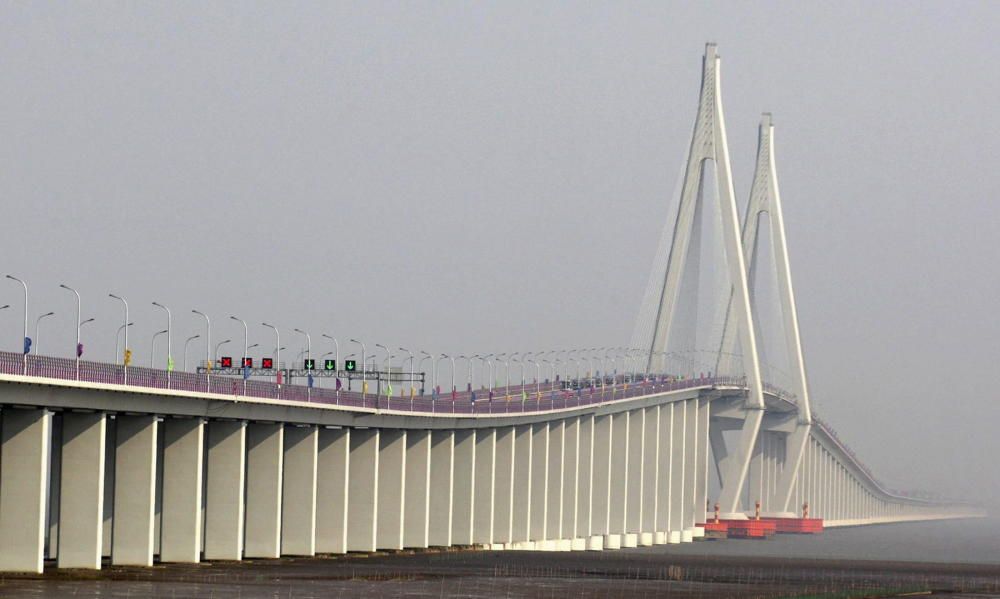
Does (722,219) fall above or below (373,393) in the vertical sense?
above

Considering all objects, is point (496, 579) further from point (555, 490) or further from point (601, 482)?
point (601, 482)

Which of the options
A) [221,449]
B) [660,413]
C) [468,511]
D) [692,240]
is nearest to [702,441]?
[660,413]

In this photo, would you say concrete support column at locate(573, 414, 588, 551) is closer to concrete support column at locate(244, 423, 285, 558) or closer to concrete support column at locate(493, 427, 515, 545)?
concrete support column at locate(493, 427, 515, 545)

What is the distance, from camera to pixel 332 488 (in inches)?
3322

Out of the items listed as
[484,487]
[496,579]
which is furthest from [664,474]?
[496,579]

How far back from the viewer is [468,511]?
102 m

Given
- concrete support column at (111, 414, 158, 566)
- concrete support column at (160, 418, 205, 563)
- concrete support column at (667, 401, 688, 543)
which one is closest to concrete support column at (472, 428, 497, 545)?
concrete support column at (667, 401, 688, 543)

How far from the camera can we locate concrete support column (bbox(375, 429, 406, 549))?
90.2m

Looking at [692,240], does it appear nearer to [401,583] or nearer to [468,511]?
[468,511]

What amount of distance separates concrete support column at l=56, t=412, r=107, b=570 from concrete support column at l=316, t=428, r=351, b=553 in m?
22.5

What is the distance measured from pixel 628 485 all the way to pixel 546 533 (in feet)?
59.7

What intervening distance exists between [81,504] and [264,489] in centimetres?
1673

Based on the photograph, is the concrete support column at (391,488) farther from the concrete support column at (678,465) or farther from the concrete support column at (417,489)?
the concrete support column at (678,465)

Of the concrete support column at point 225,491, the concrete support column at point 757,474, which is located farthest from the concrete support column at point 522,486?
the concrete support column at point 757,474
